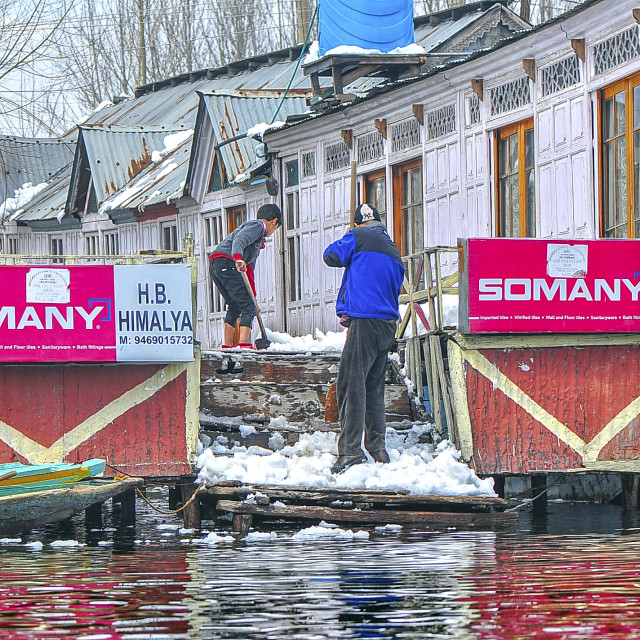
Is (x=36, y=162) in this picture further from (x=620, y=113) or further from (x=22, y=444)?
(x=22, y=444)

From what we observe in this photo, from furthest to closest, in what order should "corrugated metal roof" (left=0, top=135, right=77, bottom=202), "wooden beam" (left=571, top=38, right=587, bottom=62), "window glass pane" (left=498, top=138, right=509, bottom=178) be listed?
"corrugated metal roof" (left=0, top=135, right=77, bottom=202) < "window glass pane" (left=498, top=138, right=509, bottom=178) < "wooden beam" (left=571, top=38, right=587, bottom=62)

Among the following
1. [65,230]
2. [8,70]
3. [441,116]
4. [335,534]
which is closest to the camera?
[335,534]

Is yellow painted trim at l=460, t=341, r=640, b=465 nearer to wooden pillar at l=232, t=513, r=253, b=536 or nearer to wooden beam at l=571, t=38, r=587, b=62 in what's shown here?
wooden pillar at l=232, t=513, r=253, b=536

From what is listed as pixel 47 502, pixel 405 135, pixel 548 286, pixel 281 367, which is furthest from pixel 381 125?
pixel 47 502

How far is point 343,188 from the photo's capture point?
66.7 ft

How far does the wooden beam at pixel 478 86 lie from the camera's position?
17188 mm

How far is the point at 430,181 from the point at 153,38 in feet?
102

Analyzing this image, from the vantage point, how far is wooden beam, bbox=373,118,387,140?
19.4 metres

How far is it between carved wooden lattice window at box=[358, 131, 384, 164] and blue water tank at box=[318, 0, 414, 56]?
161 cm

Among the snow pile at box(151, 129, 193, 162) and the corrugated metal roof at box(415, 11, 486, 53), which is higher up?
the corrugated metal roof at box(415, 11, 486, 53)

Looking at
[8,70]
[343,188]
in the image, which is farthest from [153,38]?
[343,188]

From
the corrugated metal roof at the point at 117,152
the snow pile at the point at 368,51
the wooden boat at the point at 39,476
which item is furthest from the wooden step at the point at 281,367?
the corrugated metal roof at the point at 117,152

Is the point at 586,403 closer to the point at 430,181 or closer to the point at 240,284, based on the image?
the point at 240,284

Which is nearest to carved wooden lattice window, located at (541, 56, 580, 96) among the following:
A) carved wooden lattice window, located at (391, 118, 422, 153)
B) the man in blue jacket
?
carved wooden lattice window, located at (391, 118, 422, 153)
